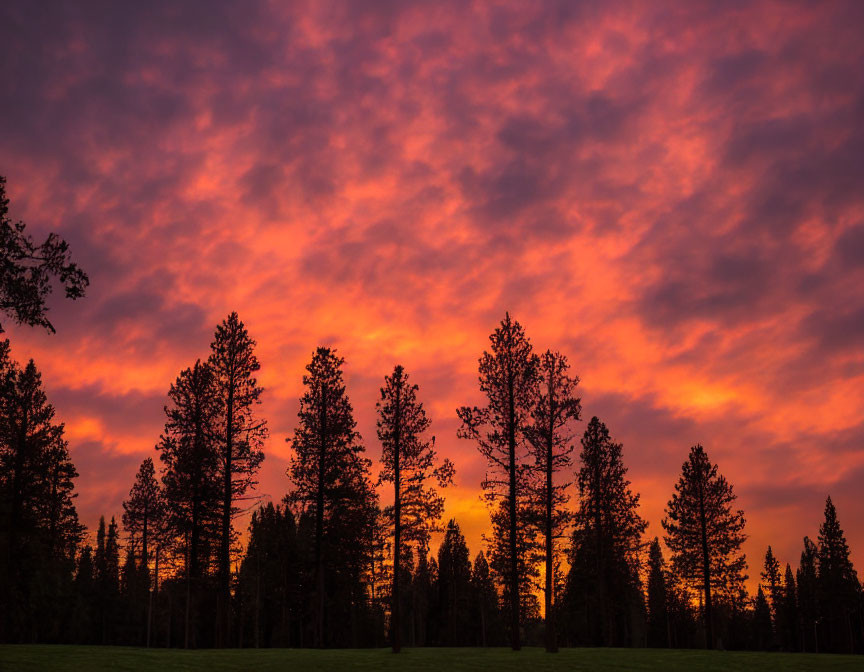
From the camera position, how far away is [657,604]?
4469 inches

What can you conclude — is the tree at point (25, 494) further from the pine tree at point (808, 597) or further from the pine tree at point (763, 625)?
the pine tree at point (763, 625)

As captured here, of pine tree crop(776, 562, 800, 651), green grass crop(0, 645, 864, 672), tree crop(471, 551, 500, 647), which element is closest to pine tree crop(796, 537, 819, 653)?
pine tree crop(776, 562, 800, 651)

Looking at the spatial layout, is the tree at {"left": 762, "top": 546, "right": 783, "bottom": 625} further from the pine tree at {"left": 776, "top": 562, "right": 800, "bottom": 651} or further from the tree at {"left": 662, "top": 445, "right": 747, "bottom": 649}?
the tree at {"left": 662, "top": 445, "right": 747, "bottom": 649}

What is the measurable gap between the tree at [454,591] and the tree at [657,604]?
27808mm

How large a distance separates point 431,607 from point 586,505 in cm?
5504

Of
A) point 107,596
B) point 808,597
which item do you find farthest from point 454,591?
point 808,597

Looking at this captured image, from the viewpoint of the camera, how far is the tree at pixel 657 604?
106 metres

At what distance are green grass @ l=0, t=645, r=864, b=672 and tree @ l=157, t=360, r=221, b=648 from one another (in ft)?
40.5

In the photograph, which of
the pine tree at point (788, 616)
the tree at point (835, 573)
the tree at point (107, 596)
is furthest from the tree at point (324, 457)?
the pine tree at point (788, 616)

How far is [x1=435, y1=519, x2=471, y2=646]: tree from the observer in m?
102

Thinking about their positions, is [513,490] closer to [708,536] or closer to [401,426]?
[401,426]

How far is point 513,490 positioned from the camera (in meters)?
36.9

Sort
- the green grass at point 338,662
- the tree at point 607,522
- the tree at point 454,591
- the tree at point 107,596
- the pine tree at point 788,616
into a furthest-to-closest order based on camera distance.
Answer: the pine tree at point 788,616
the tree at point 454,591
the tree at point 107,596
the tree at point 607,522
the green grass at point 338,662

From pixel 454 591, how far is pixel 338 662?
7775 cm
